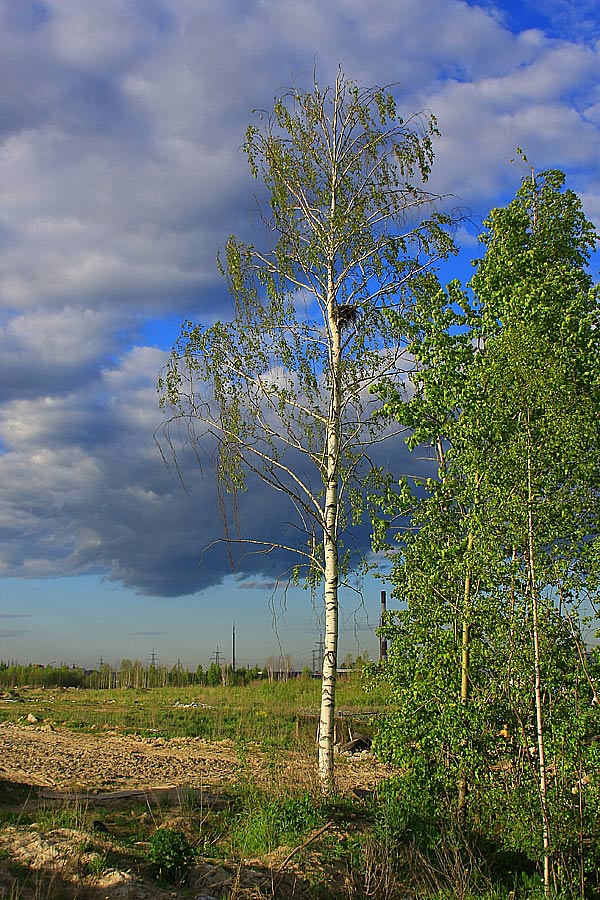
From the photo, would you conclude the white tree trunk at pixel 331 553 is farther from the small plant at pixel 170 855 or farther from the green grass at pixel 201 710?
the small plant at pixel 170 855

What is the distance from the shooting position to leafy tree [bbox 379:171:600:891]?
741cm

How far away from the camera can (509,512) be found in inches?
293

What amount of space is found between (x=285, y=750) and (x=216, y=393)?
216 inches

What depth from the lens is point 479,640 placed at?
27.4 feet

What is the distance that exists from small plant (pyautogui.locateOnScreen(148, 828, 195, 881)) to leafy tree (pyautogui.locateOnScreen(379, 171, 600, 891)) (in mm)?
2626

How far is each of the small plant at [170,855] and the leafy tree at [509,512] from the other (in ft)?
8.61

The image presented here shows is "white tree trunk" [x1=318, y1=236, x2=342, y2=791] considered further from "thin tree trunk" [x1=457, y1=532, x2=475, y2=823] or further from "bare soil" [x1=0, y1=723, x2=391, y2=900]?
"thin tree trunk" [x1=457, y1=532, x2=475, y2=823]

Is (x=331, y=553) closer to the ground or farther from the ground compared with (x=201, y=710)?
farther from the ground

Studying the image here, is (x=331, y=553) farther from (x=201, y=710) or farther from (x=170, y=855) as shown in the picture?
(x=201, y=710)

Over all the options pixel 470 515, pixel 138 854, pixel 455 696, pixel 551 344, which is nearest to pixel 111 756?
A: pixel 138 854

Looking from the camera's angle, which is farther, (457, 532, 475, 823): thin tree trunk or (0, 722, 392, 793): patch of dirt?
(0, 722, 392, 793): patch of dirt

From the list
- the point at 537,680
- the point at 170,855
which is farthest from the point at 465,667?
the point at 170,855

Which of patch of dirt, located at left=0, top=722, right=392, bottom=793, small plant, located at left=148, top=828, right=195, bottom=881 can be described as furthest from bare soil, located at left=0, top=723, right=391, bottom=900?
small plant, located at left=148, top=828, right=195, bottom=881

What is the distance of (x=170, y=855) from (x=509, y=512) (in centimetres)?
442
